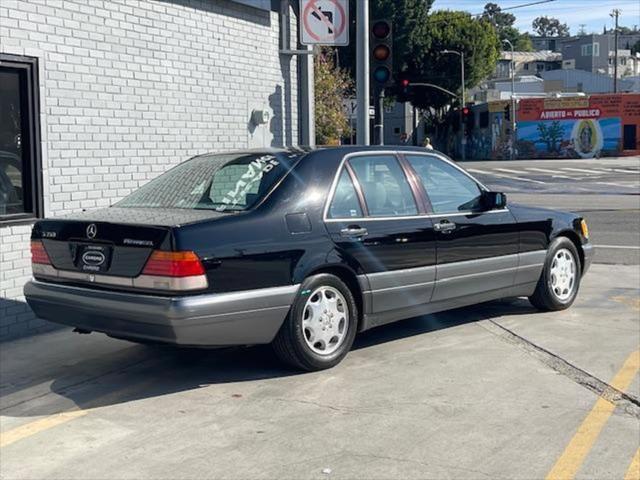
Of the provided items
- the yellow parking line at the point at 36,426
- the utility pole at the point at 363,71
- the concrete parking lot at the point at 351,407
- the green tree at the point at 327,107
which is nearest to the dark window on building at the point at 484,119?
the green tree at the point at 327,107

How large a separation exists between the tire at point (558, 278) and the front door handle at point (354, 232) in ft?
7.97

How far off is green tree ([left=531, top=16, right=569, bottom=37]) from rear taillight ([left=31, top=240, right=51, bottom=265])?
181616 mm

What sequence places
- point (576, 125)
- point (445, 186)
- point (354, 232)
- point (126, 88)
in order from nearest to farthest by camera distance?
point (354, 232)
point (445, 186)
point (126, 88)
point (576, 125)

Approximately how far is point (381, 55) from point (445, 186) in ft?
16.1

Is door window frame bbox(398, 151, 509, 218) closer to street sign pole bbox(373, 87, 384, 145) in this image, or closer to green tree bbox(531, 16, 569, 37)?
street sign pole bbox(373, 87, 384, 145)

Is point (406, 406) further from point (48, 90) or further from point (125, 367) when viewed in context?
point (48, 90)

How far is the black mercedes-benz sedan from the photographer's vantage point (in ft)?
16.9

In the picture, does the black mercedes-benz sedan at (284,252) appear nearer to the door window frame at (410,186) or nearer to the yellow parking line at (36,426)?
the door window frame at (410,186)

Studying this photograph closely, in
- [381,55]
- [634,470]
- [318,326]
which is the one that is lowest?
[634,470]

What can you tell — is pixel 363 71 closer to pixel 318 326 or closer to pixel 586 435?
pixel 318 326

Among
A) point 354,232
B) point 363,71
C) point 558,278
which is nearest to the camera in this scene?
point 354,232

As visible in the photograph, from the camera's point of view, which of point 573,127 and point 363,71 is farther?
point 573,127

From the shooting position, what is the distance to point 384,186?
6438 millimetres

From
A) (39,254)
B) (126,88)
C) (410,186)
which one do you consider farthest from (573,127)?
(39,254)
